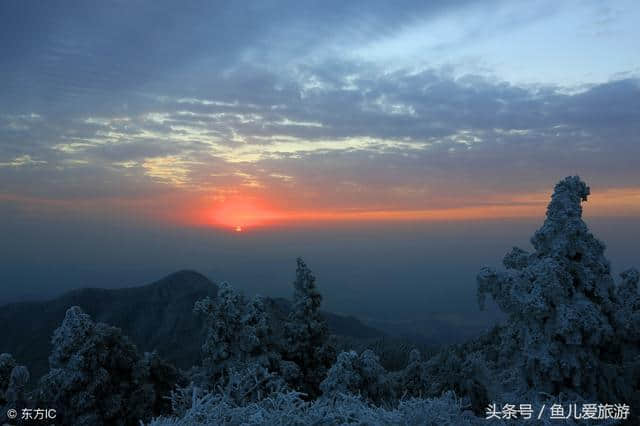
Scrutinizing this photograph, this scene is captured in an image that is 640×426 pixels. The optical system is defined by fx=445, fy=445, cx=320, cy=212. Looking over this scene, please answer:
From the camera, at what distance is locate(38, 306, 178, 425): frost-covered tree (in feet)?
67.5

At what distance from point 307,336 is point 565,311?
15.2 m

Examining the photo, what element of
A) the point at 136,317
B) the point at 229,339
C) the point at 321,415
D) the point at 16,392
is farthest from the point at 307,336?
the point at 136,317

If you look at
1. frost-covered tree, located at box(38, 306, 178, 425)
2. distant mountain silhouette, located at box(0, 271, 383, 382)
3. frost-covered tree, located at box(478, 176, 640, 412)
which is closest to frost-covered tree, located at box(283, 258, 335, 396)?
frost-covered tree, located at box(38, 306, 178, 425)

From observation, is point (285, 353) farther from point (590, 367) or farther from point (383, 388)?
point (590, 367)

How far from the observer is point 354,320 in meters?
178

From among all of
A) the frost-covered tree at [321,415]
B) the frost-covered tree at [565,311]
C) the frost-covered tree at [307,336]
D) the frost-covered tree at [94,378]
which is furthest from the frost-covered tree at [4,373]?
the frost-covered tree at [565,311]

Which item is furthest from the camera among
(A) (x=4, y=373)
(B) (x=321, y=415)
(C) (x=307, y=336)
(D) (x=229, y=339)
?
(C) (x=307, y=336)

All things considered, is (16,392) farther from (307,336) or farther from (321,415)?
(321,415)

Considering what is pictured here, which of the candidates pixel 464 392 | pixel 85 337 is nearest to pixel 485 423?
pixel 464 392

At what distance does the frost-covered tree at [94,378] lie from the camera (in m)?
20.6

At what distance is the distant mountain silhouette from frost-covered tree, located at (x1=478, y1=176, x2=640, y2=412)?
116839mm

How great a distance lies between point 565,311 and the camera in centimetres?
1416

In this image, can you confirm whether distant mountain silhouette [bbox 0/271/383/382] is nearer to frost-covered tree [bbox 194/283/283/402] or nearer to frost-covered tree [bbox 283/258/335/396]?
frost-covered tree [bbox 283/258/335/396]

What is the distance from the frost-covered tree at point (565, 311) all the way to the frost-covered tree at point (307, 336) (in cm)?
1216
